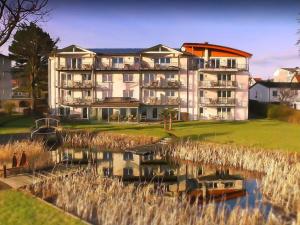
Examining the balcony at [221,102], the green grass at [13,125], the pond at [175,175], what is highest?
the balcony at [221,102]

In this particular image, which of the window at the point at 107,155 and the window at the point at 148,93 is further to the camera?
the window at the point at 148,93

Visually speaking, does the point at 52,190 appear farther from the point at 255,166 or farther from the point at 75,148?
the point at 75,148

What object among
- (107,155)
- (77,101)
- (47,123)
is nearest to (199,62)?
(77,101)

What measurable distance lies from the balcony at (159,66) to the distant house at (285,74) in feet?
147

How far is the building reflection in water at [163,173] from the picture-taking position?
67.3 ft

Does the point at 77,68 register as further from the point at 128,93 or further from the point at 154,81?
the point at 154,81

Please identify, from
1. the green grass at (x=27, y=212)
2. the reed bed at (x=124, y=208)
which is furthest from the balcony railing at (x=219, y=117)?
the green grass at (x=27, y=212)

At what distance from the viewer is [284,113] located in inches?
1999

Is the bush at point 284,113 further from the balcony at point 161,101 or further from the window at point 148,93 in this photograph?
the window at point 148,93

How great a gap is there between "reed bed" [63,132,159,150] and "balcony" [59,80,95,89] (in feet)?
50.7

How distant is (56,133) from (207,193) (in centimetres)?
2024

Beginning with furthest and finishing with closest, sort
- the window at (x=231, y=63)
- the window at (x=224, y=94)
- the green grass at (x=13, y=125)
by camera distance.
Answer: the window at (x=224, y=94) → the window at (x=231, y=63) → the green grass at (x=13, y=125)

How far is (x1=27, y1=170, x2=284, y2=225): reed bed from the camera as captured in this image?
43.7ft

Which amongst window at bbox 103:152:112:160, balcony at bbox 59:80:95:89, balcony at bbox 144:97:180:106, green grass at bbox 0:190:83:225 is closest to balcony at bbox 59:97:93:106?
balcony at bbox 59:80:95:89
